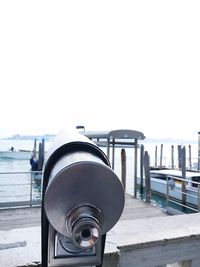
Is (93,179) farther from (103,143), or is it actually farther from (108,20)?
(103,143)

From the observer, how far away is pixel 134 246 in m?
1.25

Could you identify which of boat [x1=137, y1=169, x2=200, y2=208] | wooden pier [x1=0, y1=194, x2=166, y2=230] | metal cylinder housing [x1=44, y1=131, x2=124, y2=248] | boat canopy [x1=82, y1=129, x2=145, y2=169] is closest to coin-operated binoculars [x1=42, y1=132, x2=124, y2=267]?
metal cylinder housing [x1=44, y1=131, x2=124, y2=248]

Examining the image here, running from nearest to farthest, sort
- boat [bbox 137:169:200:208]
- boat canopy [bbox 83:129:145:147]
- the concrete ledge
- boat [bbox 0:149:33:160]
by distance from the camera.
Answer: the concrete ledge < boat canopy [bbox 83:129:145:147] < boat [bbox 137:169:200:208] < boat [bbox 0:149:33:160]

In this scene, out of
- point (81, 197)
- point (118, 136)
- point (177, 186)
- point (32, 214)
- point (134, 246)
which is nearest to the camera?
point (81, 197)

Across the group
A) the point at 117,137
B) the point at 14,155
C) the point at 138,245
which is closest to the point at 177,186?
the point at 117,137

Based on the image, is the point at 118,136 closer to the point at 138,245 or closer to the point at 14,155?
the point at 138,245

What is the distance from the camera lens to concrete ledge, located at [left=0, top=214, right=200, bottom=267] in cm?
111

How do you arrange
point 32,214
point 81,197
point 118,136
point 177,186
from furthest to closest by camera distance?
point 177,186, point 118,136, point 32,214, point 81,197

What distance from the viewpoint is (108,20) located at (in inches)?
233

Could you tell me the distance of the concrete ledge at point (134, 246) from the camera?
1110mm

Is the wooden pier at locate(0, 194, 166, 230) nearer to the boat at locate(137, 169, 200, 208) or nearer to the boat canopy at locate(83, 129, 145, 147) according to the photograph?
the boat canopy at locate(83, 129, 145, 147)

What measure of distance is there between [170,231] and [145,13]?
197 inches

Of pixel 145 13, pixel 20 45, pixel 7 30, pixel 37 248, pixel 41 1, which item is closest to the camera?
pixel 37 248

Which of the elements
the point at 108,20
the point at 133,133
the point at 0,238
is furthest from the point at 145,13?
the point at 0,238
